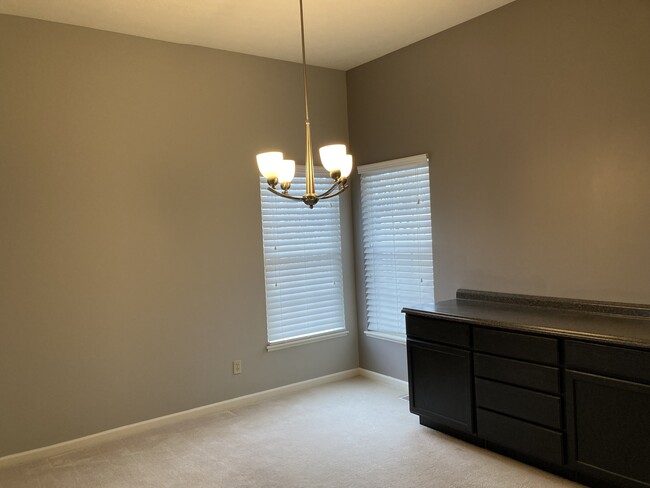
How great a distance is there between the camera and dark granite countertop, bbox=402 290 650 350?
2727mm

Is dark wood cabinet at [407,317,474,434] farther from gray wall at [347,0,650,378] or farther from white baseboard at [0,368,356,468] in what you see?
white baseboard at [0,368,356,468]

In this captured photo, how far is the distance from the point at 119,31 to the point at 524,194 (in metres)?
3.04

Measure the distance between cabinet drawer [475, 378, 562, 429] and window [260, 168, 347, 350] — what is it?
1.87 metres

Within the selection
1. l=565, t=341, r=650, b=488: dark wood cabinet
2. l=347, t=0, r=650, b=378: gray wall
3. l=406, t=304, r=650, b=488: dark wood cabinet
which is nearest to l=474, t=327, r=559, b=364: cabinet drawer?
l=406, t=304, r=650, b=488: dark wood cabinet

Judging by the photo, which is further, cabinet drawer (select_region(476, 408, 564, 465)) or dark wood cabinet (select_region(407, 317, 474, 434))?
dark wood cabinet (select_region(407, 317, 474, 434))

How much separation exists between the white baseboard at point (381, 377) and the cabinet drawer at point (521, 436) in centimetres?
136

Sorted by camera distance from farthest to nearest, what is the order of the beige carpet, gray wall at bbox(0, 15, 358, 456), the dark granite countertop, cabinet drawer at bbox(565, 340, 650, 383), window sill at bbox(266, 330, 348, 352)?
window sill at bbox(266, 330, 348, 352)
gray wall at bbox(0, 15, 358, 456)
the beige carpet
the dark granite countertop
cabinet drawer at bbox(565, 340, 650, 383)

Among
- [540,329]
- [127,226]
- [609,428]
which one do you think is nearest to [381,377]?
[540,329]

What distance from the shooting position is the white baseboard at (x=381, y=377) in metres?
4.63

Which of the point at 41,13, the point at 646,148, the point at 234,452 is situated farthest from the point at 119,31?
the point at 646,148

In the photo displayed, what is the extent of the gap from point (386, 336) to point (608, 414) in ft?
7.40

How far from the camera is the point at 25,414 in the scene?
138 inches

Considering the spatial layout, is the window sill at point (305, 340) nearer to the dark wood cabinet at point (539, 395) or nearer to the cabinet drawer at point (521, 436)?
the dark wood cabinet at point (539, 395)

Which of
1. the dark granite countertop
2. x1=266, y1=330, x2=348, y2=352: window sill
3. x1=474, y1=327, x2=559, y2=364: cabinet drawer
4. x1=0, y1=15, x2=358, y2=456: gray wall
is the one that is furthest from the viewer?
x1=266, y1=330, x2=348, y2=352: window sill
